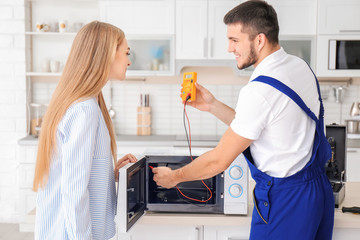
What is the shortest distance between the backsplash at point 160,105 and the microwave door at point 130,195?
244 centimetres

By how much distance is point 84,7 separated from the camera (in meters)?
4.08

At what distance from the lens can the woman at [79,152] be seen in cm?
134

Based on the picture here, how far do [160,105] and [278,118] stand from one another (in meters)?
2.78

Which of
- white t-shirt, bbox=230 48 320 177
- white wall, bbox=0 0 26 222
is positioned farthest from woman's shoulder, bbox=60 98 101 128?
white wall, bbox=0 0 26 222

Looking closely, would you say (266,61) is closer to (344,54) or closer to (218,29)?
(218,29)

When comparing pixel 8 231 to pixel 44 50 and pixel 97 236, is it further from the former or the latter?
pixel 97 236

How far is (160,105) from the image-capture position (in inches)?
165

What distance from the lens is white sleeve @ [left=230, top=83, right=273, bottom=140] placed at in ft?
4.72

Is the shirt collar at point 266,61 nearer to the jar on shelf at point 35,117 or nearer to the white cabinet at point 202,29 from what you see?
the white cabinet at point 202,29

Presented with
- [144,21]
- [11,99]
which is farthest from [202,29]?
[11,99]

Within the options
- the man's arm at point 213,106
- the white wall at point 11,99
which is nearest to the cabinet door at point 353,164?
the man's arm at point 213,106

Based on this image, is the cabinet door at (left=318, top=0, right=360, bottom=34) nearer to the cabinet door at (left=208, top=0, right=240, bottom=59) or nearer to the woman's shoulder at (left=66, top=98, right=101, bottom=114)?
the cabinet door at (left=208, top=0, right=240, bottom=59)

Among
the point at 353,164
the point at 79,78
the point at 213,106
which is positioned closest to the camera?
the point at 79,78

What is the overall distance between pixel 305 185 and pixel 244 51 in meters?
0.56
